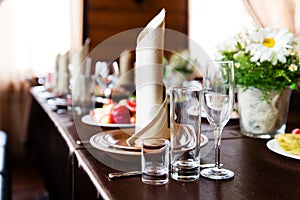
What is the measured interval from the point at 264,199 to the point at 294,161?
31cm

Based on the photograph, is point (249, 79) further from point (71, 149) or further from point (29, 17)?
point (29, 17)

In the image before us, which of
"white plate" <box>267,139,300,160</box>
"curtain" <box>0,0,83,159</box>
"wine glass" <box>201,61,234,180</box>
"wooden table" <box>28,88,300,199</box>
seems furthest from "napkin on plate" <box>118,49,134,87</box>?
"wine glass" <box>201,61,234,180</box>

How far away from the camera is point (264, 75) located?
4.33 ft

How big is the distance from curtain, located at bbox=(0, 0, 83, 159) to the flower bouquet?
116 inches

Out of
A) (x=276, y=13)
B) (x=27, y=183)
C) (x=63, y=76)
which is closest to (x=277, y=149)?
(x=276, y=13)

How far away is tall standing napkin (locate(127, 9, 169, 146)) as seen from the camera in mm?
1065

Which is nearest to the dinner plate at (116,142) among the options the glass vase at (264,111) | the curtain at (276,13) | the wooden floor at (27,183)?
the glass vase at (264,111)

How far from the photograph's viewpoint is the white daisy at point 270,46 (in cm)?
127

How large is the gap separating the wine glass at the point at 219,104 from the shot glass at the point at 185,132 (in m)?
0.04

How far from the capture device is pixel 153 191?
84 centimetres

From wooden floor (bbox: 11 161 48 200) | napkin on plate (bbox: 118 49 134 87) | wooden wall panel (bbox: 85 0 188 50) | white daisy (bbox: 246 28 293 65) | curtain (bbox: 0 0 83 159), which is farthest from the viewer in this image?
wooden wall panel (bbox: 85 0 188 50)

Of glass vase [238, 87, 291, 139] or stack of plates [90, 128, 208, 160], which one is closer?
stack of plates [90, 128, 208, 160]

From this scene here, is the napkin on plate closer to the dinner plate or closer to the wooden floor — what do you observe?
the wooden floor

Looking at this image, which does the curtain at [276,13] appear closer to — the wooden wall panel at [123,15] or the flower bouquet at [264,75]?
the flower bouquet at [264,75]
